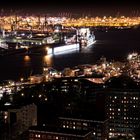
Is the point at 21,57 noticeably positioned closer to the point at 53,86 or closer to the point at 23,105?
the point at 53,86

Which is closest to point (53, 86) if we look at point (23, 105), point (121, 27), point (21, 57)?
point (23, 105)

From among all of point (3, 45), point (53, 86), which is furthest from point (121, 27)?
point (53, 86)

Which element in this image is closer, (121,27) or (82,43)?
(82,43)

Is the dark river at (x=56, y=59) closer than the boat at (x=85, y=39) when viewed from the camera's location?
Yes

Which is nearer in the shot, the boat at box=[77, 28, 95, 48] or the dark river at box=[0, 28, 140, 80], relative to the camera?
the dark river at box=[0, 28, 140, 80]

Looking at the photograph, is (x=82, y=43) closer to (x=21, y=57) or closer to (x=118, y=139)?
(x=21, y=57)

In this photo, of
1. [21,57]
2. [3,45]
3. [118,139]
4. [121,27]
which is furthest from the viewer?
[121,27]

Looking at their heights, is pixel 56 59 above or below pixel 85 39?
below

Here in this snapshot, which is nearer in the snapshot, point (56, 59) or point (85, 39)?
point (56, 59)

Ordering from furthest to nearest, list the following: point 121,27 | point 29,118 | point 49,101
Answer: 1. point 121,27
2. point 49,101
3. point 29,118
